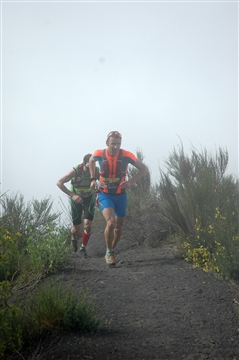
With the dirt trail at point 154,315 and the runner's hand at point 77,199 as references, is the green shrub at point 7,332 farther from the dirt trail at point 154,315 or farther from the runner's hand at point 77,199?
the runner's hand at point 77,199

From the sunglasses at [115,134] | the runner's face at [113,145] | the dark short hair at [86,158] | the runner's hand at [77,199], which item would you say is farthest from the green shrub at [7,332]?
the dark short hair at [86,158]

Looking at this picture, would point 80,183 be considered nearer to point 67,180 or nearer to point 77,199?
point 67,180

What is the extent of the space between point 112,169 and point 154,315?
11.1 feet

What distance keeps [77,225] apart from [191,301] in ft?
14.5

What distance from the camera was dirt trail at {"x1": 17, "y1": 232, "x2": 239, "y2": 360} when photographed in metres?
4.61

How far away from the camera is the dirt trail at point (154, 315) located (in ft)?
15.1

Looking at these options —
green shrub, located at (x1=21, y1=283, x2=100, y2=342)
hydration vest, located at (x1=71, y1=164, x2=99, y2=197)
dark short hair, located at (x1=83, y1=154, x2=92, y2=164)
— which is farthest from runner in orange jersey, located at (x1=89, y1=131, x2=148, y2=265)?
green shrub, located at (x1=21, y1=283, x2=100, y2=342)

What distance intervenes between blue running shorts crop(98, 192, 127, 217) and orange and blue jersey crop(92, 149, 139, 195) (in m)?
0.09

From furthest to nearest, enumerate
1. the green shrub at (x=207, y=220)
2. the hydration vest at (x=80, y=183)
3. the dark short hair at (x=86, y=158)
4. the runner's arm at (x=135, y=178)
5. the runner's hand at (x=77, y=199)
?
the hydration vest at (x=80, y=183)
the dark short hair at (x=86, y=158)
the runner's hand at (x=77, y=199)
the runner's arm at (x=135, y=178)
the green shrub at (x=207, y=220)

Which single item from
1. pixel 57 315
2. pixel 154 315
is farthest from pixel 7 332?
pixel 154 315

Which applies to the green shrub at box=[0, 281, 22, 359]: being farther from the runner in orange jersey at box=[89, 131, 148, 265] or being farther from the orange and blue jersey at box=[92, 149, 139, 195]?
the orange and blue jersey at box=[92, 149, 139, 195]

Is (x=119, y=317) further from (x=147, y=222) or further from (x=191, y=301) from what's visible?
(x=147, y=222)

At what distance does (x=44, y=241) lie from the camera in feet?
24.9

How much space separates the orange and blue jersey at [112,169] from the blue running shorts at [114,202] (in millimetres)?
93
